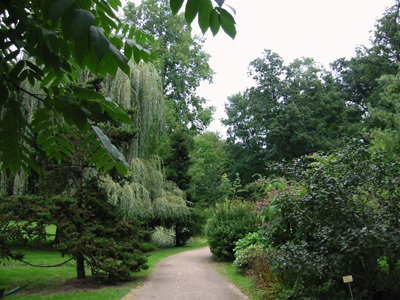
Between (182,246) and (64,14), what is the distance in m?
23.0

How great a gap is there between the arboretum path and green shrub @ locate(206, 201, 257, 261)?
4.62ft

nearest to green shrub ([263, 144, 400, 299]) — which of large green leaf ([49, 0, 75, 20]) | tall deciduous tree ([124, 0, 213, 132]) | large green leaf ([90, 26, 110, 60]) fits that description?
large green leaf ([90, 26, 110, 60])

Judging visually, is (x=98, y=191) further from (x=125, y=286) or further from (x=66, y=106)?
(x=66, y=106)

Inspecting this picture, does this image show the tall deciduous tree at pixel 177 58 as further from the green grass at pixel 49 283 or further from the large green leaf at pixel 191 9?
the large green leaf at pixel 191 9

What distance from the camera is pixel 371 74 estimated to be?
30.8 meters

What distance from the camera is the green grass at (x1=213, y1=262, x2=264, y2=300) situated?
8289 mm

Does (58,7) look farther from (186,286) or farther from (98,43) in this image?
(186,286)

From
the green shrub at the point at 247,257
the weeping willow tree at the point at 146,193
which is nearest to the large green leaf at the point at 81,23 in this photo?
the weeping willow tree at the point at 146,193

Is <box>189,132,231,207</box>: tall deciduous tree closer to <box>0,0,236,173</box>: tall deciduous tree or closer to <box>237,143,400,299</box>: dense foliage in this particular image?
<box>237,143,400,299</box>: dense foliage

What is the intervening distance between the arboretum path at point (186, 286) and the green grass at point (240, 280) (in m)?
0.18

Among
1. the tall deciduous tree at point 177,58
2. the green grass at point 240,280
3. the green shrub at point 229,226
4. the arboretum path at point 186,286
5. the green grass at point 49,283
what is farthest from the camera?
the tall deciduous tree at point 177,58

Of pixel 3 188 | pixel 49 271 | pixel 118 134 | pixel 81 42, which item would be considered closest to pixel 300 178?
pixel 118 134

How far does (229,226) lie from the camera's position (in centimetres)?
1490

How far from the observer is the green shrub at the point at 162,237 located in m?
21.3
